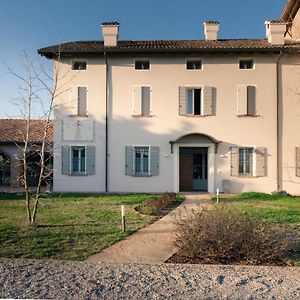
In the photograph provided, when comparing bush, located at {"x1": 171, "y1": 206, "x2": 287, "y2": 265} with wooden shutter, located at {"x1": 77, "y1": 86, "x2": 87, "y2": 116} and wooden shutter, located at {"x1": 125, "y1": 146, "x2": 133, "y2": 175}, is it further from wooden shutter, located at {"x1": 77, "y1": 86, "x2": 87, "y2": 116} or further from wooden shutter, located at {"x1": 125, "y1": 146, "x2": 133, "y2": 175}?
wooden shutter, located at {"x1": 77, "y1": 86, "x2": 87, "y2": 116}

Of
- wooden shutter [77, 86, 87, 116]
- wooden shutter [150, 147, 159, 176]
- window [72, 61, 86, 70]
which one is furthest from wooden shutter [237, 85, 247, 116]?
window [72, 61, 86, 70]

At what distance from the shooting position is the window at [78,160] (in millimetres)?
15766

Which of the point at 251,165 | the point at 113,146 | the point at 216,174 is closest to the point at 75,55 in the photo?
the point at 113,146

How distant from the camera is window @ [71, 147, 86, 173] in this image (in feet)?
51.7

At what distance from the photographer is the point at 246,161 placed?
1559 cm

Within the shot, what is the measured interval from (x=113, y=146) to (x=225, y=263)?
11252 mm

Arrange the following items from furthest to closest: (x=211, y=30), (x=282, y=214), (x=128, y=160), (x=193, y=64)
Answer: (x=211, y=30) < (x=193, y=64) < (x=128, y=160) < (x=282, y=214)

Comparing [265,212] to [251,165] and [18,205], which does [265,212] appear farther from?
[18,205]

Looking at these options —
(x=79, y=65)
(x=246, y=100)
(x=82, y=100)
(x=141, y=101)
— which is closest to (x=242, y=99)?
(x=246, y=100)

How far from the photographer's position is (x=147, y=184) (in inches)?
613

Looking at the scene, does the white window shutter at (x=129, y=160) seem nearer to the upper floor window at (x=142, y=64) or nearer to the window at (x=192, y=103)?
→ the window at (x=192, y=103)

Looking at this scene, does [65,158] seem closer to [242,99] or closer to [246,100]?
[242,99]

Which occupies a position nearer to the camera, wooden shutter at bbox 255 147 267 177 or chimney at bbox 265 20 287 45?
wooden shutter at bbox 255 147 267 177

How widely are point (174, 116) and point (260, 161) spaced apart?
4918 mm
